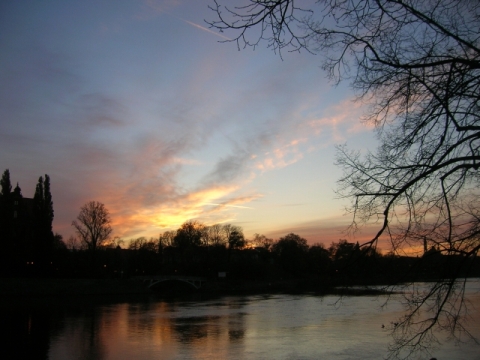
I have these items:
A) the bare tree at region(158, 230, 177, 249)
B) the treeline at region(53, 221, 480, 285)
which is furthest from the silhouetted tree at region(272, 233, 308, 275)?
the bare tree at region(158, 230, 177, 249)

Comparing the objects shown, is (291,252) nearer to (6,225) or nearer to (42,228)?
(42,228)

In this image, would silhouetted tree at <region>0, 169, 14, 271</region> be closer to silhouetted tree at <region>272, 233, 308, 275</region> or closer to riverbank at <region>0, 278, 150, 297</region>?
riverbank at <region>0, 278, 150, 297</region>

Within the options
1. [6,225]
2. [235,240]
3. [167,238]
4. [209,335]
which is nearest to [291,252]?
[235,240]

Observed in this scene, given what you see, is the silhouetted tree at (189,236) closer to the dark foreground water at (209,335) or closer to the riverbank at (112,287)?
the riverbank at (112,287)

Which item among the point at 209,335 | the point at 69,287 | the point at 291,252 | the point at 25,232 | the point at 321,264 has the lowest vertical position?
the point at 209,335

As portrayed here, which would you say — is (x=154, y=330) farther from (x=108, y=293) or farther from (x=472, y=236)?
(x=108, y=293)

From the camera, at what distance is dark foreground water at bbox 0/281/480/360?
17.6 m

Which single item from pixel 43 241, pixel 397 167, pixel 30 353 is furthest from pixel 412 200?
pixel 43 241

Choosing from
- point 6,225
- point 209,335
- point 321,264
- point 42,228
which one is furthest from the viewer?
point 42,228

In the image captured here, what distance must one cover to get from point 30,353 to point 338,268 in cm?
1702

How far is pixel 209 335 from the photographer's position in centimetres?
2298

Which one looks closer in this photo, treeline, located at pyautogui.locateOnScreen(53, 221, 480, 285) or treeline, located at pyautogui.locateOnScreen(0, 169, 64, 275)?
treeline, located at pyautogui.locateOnScreen(0, 169, 64, 275)

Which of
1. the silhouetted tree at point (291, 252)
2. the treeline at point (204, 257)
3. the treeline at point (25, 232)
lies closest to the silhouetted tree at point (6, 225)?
the treeline at point (25, 232)

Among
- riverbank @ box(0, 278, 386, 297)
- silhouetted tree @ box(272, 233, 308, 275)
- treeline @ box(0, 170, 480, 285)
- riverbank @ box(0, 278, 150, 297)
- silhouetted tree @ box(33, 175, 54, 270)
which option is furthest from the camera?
silhouetted tree @ box(272, 233, 308, 275)
